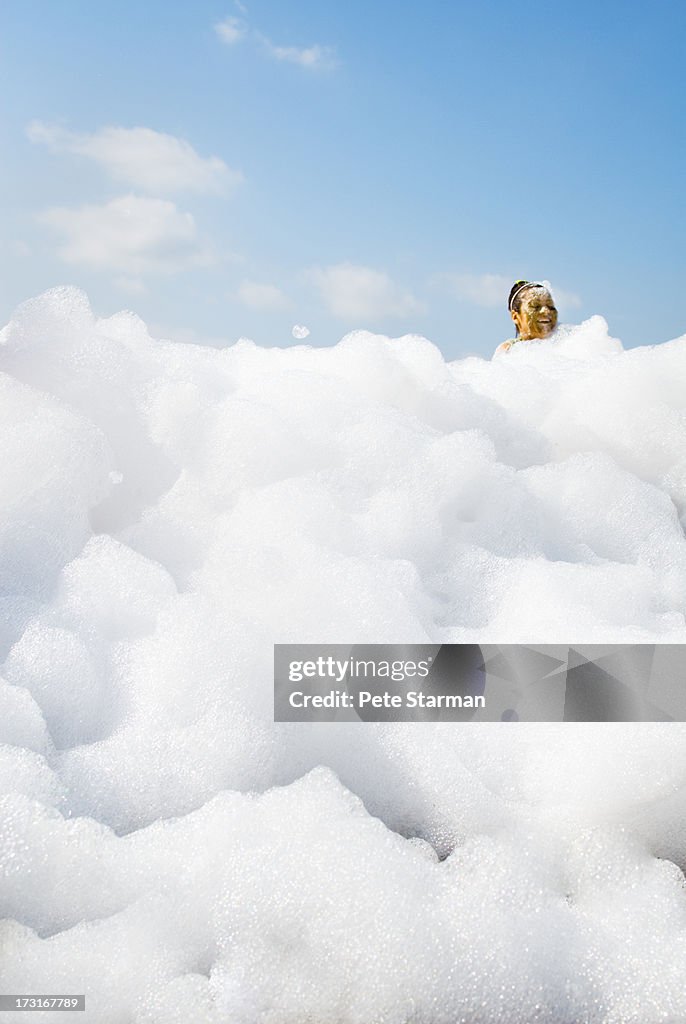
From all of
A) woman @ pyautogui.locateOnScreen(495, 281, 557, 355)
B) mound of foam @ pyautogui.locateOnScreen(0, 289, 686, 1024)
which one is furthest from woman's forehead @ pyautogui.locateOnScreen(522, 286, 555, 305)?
mound of foam @ pyautogui.locateOnScreen(0, 289, 686, 1024)

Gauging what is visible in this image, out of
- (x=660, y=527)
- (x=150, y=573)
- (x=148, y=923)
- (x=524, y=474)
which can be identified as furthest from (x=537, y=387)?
(x=148, y=923)

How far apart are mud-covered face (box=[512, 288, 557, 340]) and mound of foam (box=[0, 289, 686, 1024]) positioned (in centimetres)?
114

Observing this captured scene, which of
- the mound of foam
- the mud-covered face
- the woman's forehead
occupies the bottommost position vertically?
the mound of foam

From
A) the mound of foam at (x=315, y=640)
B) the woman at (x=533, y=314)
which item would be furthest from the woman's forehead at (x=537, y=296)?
the mound of foam at (x=315, y=640)

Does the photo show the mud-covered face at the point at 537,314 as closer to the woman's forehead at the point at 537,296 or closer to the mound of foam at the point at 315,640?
the woman's forehead at the point at 537,296

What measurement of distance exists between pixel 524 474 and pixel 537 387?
1.88 ft

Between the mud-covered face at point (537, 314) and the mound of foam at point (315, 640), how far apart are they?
1.14 metres

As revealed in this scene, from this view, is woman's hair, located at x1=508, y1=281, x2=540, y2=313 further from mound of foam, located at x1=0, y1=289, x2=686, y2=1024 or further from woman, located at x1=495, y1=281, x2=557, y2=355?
mound of foam, located at x1=0, y1=289, x2=686, y2=1024

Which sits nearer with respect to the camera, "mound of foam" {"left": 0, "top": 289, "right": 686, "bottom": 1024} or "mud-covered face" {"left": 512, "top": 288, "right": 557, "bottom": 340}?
"mound of foam" {"left": 0, "top": 289, "right": 686, "bottom": 1024}

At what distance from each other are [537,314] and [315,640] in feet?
8.91

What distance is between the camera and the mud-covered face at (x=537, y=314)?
3879mm

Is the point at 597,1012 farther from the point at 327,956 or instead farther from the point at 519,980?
the point at 327,956

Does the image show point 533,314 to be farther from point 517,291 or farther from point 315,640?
point 315,640

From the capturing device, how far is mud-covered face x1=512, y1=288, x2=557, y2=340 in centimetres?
388
